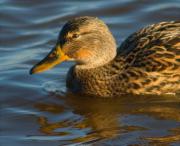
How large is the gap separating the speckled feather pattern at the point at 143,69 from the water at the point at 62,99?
0.15m

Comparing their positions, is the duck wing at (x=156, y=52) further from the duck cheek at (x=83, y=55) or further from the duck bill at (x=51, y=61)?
the duck bill at (x=51, y=61)

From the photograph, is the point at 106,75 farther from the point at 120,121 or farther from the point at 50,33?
the point at 50,33

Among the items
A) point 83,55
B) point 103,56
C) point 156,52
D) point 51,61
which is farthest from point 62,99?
point 156,52

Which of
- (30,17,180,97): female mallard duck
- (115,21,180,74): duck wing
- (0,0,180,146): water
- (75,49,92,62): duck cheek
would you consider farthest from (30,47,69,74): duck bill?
(115,21,180,74): duck wing

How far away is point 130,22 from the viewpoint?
12.2 metres

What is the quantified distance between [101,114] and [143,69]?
0.87 metres

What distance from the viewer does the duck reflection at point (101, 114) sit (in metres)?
8.45

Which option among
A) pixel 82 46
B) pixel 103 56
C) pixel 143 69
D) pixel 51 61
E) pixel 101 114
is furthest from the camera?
pixel 103 56

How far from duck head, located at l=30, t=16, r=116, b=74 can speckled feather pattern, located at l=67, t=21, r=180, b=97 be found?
13cm

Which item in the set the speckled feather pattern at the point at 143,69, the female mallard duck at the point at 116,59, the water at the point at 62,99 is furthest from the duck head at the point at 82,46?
the water at the point at 62,99

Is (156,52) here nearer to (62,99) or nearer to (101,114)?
(101,114)

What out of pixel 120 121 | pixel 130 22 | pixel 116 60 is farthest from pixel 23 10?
pixel 120 121

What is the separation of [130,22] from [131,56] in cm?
241

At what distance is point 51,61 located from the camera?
977 centimetres
